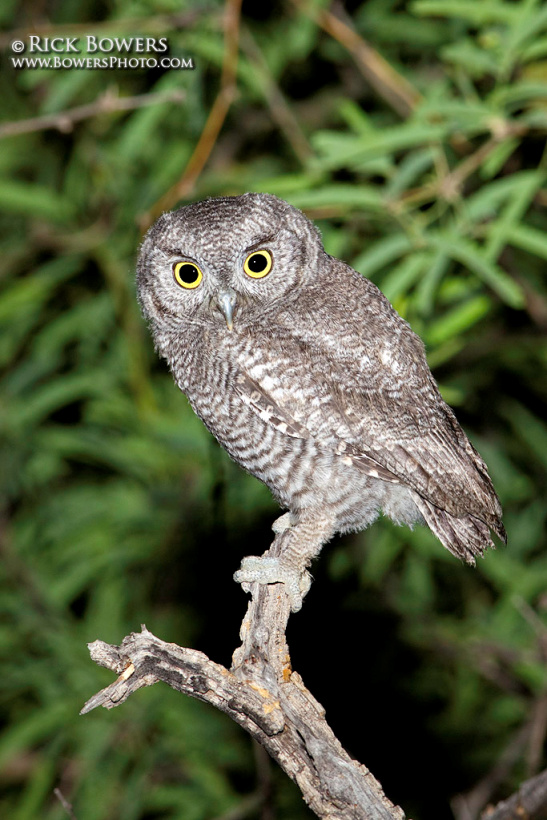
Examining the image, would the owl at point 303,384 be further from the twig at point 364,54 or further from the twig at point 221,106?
the twig at point 364,54

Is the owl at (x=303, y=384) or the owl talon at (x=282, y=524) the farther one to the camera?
the owl talon at (x=282, y=524)

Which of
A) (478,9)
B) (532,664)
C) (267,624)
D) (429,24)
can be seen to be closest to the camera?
(267,624)

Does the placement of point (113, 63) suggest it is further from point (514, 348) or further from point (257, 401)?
point (514, 348)

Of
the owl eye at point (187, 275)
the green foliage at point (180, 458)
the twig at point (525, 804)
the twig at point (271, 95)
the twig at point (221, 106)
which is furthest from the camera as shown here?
the green foliage at point (180, 458)

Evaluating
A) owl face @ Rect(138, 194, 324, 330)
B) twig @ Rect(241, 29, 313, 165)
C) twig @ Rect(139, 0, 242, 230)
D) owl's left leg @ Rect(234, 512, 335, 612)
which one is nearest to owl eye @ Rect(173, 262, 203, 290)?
owl face @ Rect(138, 194, 324, 330)

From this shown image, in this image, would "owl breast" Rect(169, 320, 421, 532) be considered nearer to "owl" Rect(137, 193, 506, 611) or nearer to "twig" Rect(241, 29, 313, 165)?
"owl" Rect(137, 193, 506, 611)

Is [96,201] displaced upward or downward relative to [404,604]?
upward

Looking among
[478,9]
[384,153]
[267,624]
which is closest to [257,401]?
[267,624]

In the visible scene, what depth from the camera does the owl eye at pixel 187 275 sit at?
99.8 inches

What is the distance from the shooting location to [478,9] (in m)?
3.14

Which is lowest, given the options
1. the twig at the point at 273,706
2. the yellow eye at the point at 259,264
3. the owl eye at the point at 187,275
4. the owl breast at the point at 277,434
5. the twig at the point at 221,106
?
the twig at the point at 273,706

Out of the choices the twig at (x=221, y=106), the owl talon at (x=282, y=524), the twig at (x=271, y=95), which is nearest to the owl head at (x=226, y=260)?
the twig at (x=221, y=106)

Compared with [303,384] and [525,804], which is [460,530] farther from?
[525,804]

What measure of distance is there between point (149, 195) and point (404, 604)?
8.29 feet
